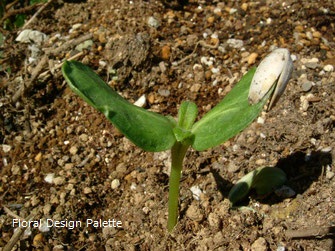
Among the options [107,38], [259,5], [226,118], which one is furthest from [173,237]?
[259,5]

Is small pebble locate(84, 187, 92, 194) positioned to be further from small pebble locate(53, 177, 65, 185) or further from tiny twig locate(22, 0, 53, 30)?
tiny twig locate(22, 0, 53, 30)

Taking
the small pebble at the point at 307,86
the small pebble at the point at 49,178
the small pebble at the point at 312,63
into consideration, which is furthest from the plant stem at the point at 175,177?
the small pebble at the point at 312,63

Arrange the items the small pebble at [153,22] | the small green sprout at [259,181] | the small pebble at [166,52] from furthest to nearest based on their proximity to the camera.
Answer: the small pebble at [153,22], the small pebble at [166,52], the small green sprout at [259,181]

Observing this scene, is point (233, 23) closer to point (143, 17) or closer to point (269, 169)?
point (143, 17)

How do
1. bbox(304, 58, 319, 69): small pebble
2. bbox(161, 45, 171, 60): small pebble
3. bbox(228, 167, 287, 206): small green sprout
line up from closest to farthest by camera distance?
bbox(228, 167, 287, 206): small green sprout < bbox(304, 58, 319, 69): small pebble < bbox(161, 45, 171, 60): small pebble

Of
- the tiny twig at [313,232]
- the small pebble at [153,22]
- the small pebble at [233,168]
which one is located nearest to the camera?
the tiny twig at [313,232]

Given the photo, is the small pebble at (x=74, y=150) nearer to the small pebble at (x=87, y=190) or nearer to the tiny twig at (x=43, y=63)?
the small pebble at (x=87, y=190)

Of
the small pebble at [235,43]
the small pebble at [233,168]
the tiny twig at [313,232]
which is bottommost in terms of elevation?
the tiny twig at [313,232]

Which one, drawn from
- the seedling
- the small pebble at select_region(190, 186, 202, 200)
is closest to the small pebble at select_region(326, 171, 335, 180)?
the small pebble at select_region(190, 186, 202, 200)

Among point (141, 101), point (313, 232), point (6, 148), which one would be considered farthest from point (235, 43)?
point (6, 148)
